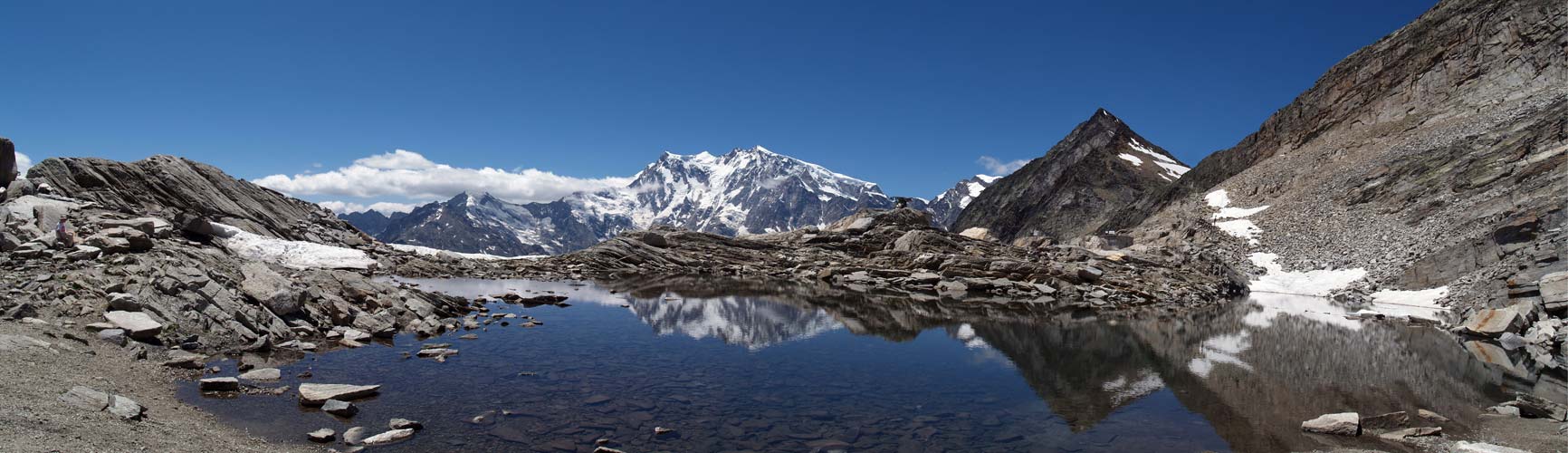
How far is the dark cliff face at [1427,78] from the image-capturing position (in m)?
70.7

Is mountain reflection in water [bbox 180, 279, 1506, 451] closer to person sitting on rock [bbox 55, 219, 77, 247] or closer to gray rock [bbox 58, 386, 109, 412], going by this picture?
gray rock [bbox 58, 386, 109, 412]

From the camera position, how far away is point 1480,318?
31.2 metres

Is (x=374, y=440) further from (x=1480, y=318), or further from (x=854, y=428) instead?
(x=1480, y=318)

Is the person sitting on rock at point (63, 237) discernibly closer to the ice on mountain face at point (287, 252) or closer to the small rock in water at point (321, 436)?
the small rock in water at point (321, 436)

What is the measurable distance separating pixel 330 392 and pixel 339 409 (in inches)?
36.4

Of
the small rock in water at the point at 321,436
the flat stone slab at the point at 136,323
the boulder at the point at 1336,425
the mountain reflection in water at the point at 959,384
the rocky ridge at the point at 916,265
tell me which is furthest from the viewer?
the rocky ridge at the point at 916,265

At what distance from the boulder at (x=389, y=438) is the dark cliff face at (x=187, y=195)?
34.1 m

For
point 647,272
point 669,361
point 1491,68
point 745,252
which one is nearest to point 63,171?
point 647,272

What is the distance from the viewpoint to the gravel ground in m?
8.62

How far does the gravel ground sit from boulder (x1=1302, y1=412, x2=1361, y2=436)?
65.4ft

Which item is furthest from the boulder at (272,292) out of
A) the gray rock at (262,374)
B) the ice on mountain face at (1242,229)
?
the ice on mountain face at (1242,229)

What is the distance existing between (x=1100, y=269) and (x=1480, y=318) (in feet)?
83.1


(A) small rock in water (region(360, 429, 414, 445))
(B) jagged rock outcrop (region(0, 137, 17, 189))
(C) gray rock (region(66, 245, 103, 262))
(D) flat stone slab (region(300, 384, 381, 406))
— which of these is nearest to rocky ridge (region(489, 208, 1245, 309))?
(B) jagged rock outcrop (region(0, 137, 17, 189))

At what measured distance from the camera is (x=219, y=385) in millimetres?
14039
